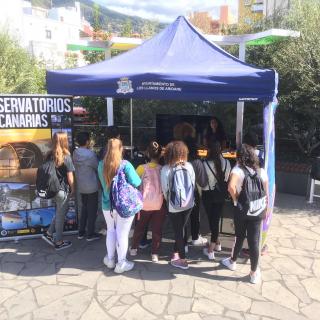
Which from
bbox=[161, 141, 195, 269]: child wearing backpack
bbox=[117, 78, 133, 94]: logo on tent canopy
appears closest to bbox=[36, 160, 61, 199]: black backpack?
bbox=[117, 78, 133, 94]: logo on tent canopy

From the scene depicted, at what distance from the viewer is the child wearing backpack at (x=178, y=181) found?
13.8ft

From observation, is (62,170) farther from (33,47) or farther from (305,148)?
(33,47)

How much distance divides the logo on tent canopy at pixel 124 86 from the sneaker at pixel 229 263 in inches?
91.7

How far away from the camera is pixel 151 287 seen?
4.11 metres

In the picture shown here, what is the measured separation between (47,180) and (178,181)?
1.64 m

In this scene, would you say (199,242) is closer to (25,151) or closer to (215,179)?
(215,179)

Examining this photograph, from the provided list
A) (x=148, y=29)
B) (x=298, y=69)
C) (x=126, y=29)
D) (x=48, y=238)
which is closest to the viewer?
(x=48, y=238)

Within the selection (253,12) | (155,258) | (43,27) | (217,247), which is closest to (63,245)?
(155,258)

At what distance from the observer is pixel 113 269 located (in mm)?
4504

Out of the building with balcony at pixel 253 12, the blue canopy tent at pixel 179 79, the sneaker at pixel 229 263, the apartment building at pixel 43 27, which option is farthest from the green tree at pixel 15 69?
the apartment building at pixel 43 27

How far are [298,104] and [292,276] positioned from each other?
4328mm

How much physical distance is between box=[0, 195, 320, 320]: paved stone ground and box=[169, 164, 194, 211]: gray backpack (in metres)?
0.86

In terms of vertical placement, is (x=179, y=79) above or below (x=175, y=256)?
above

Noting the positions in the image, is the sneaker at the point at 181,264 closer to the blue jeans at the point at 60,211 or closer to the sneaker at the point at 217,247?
the sneaker at the point at 217,247
